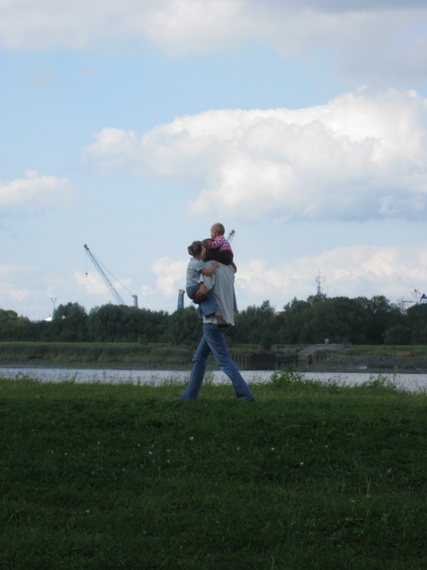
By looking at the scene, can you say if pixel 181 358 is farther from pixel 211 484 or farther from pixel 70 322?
pixel 211 484

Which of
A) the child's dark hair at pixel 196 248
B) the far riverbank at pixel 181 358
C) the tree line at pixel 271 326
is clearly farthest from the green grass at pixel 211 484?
the tree line at pixel 271 326

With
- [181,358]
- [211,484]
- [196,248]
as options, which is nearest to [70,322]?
[181,358]

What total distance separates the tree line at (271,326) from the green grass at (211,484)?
101m

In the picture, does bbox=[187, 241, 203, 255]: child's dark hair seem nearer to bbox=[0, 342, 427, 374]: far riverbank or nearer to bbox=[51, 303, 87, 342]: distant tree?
bbox=[0, 342, 427, 374]: far riverbank

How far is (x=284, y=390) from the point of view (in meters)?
12.3

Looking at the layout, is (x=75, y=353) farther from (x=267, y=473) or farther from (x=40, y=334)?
(x=267, y=473)

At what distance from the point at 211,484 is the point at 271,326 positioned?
11715cm

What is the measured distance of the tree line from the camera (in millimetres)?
114938

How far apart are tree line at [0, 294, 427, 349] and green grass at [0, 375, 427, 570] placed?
330 feet

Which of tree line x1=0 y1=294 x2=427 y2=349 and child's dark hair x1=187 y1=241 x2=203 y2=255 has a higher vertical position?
tree line x1=0 y1=294 x2=427 y2=349

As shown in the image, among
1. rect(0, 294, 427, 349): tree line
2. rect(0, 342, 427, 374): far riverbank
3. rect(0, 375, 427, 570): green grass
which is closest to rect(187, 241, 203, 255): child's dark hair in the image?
rect(0, 375, 427, 570): green grass

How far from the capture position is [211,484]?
645 centimetres

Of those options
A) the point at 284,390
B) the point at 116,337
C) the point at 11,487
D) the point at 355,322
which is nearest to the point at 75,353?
the point at 116,337

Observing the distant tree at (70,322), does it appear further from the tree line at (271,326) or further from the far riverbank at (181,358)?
the far riverbank at (181,358)
